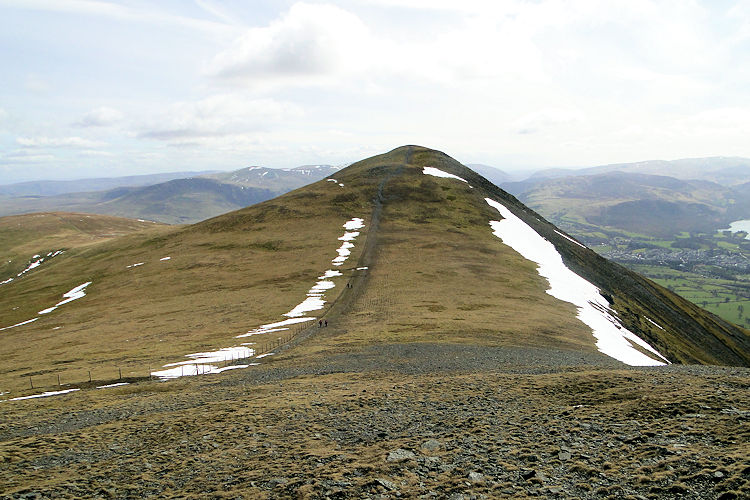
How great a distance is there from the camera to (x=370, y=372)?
92.9 ft

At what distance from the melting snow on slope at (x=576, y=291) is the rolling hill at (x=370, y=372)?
20.7 inches

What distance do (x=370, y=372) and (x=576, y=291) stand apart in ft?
151

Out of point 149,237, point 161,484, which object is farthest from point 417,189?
point 161,484

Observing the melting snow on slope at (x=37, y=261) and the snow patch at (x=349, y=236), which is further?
the melting snow on slope at (x=37, y=261)

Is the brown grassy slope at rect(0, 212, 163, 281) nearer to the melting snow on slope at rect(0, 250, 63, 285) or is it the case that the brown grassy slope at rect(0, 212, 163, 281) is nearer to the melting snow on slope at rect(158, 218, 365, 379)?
the melting snow on slope at rect(0, 250, 63, 285)

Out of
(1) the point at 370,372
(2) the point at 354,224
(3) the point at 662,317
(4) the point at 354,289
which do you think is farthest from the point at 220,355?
(3) the point at 662,317

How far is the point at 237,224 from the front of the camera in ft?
343

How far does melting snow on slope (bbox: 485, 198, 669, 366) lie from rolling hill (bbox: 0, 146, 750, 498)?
527 mm

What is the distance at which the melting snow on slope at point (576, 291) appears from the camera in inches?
1574

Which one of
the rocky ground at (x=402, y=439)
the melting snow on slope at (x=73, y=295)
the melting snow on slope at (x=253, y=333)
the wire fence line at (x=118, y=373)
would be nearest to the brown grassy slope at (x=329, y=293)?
the wire fence line at (x=118, y=373)

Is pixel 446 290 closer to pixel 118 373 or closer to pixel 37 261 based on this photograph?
pixel 118 373

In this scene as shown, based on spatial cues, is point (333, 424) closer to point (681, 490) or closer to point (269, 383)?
point (269, 383)

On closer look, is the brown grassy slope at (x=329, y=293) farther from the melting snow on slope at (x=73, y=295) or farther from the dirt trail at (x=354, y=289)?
the melting snow on slope at (x=73, y=295)

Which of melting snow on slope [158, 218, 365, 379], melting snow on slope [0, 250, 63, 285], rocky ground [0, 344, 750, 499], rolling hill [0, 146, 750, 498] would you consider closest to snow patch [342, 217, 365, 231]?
rolling hill [0, 146, 750, 498]
